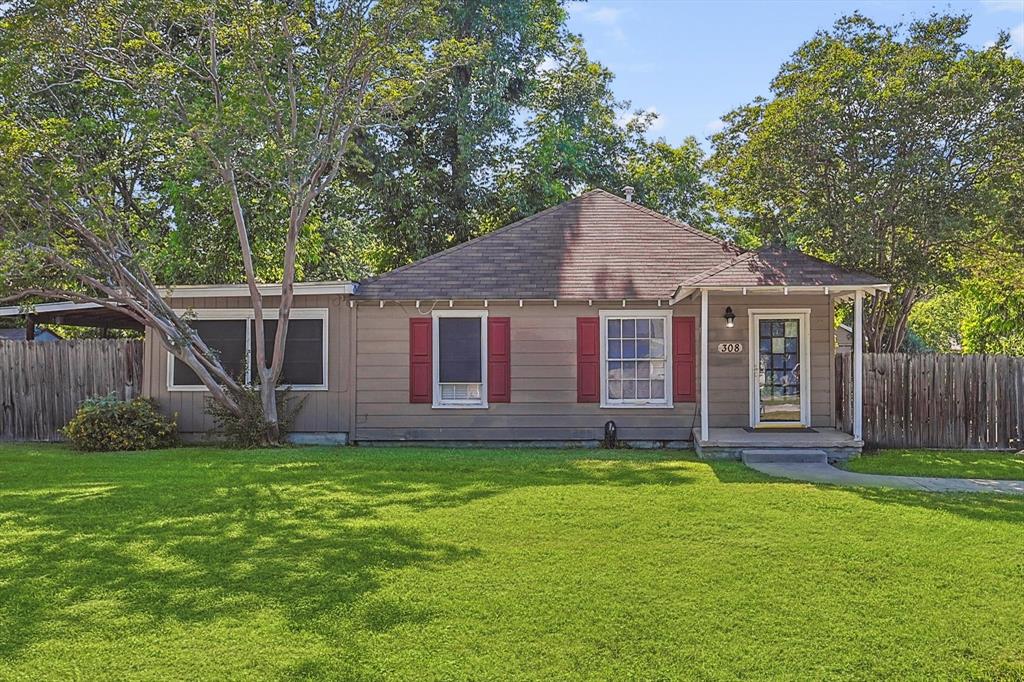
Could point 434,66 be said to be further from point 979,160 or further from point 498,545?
point 498,545

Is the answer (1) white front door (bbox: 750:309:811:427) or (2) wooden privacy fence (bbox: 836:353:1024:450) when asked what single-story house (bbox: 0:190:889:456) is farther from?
(2) wooden privacy fence (bbox: 836:353:1024:450)

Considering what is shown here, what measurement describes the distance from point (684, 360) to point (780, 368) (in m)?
1.55

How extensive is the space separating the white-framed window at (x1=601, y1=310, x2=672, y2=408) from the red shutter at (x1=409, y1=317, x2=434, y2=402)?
279 centimetres

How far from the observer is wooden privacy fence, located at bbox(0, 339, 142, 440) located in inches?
556

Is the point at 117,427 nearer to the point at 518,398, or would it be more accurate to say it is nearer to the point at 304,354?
the point at 304,354

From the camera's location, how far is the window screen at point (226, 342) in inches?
537

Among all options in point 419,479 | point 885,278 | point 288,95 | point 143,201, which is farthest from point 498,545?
point 143,201

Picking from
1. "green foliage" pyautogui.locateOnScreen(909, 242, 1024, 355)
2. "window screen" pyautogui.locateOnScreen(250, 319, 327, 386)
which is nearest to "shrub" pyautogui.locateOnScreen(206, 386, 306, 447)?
"window screen" pyautogui.locateOnScreen(250, 319, 327, 386)

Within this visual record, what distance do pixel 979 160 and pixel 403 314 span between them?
9.20 m

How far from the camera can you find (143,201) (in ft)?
66.9

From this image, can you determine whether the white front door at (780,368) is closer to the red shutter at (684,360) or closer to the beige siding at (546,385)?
the beige siding at (546,385)

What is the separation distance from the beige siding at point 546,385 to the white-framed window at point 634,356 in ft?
0.59

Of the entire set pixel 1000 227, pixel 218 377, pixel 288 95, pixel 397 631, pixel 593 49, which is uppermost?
pixel 593 49

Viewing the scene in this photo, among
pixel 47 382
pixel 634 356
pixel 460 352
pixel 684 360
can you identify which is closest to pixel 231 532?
pixel 460 352
